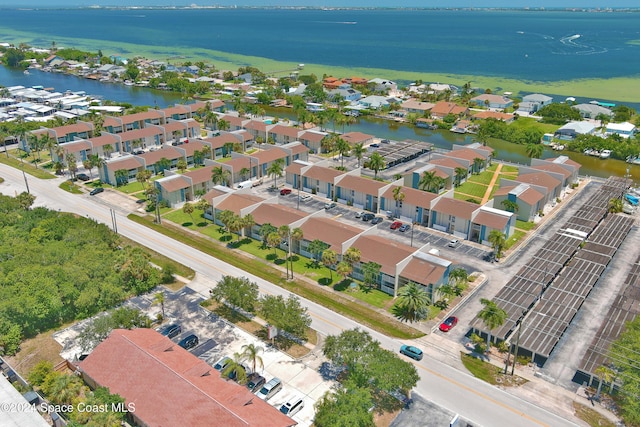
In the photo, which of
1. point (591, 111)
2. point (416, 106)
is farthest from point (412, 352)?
point (591, 111)

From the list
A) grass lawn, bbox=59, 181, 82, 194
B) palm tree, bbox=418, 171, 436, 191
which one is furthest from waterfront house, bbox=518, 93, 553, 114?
grass lawn, bbox=59, 181, 82, 194

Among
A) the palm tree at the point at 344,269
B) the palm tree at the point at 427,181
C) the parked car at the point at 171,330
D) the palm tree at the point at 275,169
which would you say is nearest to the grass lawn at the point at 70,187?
the palm tree at the point at 275,169

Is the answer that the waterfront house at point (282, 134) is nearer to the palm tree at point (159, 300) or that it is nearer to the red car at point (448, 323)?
the palm tree at point (159, 300)

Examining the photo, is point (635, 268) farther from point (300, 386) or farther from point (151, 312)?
point (151, 312)

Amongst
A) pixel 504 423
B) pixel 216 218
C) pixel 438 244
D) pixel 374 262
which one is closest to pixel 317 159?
pixel 216 218

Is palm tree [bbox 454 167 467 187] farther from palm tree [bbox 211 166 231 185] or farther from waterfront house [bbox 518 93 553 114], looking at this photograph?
waterfront house [bbox 518 93 553 114]

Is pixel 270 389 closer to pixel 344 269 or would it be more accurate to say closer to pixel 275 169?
pixel 344 269
